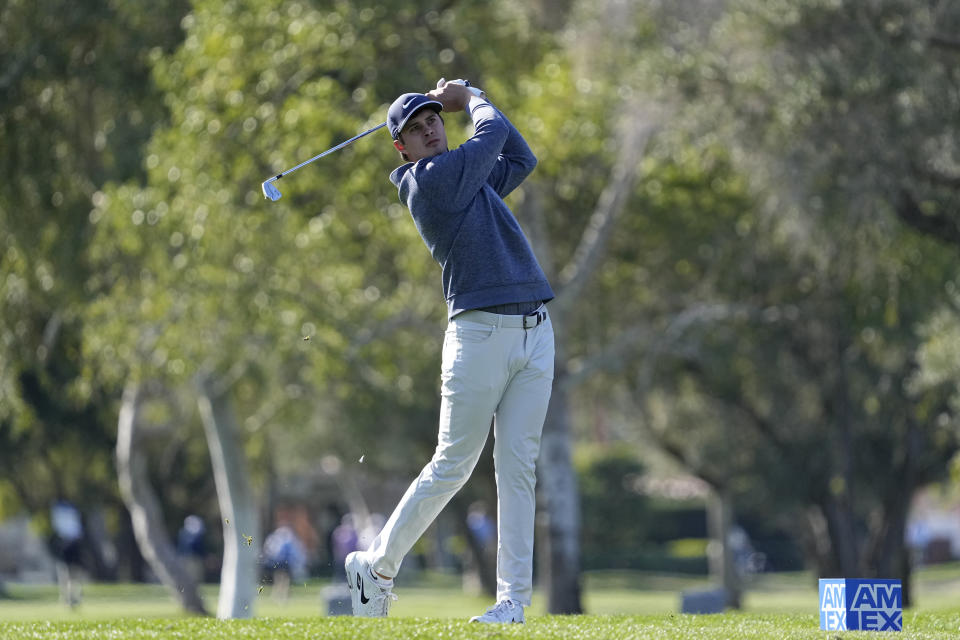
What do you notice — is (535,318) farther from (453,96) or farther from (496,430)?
(453,96)

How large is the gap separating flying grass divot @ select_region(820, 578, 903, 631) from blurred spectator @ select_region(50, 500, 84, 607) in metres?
28.5

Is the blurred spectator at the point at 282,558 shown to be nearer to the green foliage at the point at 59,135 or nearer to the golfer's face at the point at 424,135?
the green foliage at the point at 59,135

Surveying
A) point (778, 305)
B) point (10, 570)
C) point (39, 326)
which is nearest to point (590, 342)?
point (778, 305)

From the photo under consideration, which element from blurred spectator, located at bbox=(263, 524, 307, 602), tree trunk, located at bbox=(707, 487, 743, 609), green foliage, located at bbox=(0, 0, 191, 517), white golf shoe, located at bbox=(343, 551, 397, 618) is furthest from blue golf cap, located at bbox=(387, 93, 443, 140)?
blurred spectator, located at bbox=(263, 524, 307, 602)

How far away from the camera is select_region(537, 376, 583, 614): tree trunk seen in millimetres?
20609

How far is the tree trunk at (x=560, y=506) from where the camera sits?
20.6 metres

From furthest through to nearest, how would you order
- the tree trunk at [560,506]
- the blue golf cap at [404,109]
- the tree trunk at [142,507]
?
the tree trunk at [142,507], the tree trunk at [560,506], the blue golf cap at [404,109]

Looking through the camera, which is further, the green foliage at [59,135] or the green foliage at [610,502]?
the green foliage at [610,502]

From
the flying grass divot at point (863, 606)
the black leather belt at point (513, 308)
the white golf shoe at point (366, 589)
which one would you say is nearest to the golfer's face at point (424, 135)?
the black leather belt at point (513, 308)

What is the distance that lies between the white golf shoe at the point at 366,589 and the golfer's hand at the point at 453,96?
2083 millimetres

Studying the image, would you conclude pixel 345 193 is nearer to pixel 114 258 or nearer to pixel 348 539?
pixel 114 258

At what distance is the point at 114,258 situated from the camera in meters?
20.7

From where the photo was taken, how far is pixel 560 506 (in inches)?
819

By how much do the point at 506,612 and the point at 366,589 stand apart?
0.66 metres
